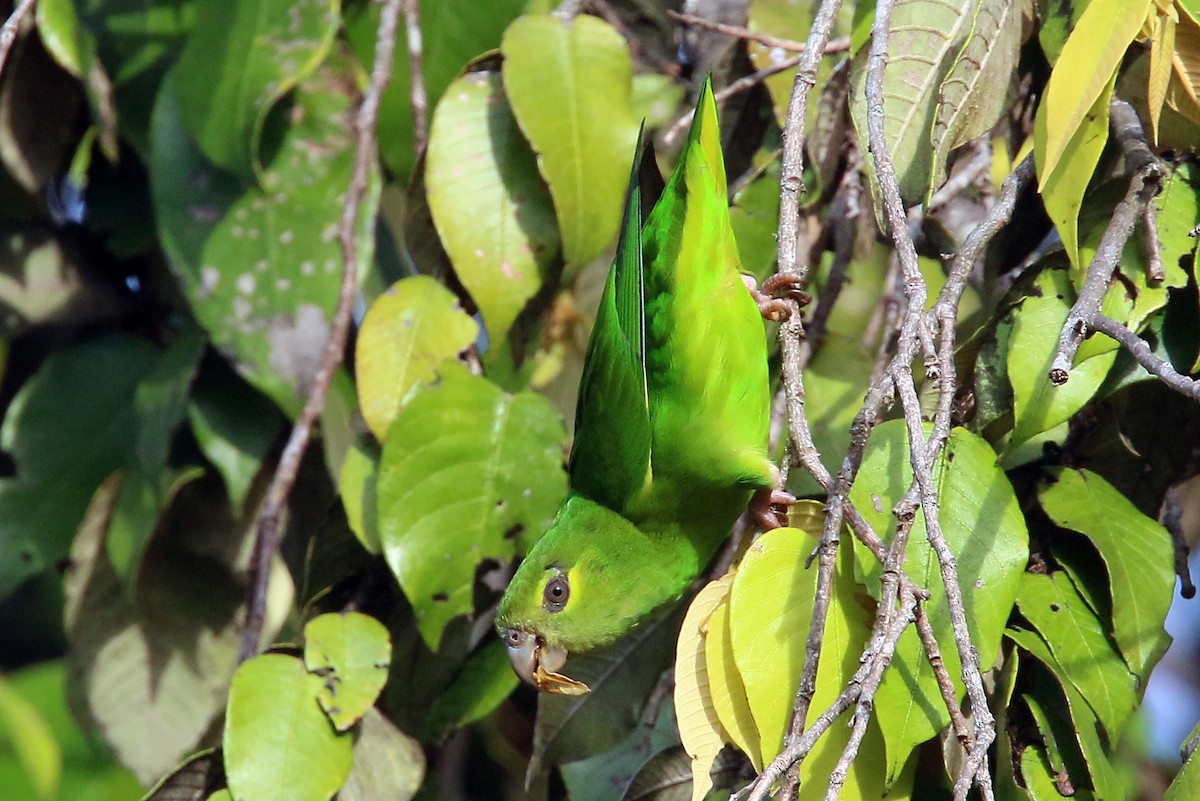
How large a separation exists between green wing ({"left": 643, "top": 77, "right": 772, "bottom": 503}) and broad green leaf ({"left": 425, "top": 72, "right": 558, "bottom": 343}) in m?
0.26

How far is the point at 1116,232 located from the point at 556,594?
3.65ft

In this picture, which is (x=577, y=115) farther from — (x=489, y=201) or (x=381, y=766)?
(x=381, y=766)

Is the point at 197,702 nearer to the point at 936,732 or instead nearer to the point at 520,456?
the point at 520,456

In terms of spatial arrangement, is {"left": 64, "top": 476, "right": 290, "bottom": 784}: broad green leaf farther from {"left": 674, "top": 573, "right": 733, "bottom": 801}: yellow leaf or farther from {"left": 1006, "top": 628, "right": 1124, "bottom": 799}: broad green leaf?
{"left": 1006, "top": 628, "right": 1124, "bottom": 799}: broad green leaf

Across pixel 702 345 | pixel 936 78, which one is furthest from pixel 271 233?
pixel 936 78

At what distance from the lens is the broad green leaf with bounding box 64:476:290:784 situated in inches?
112

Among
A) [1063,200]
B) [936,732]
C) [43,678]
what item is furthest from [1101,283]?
[43,678]

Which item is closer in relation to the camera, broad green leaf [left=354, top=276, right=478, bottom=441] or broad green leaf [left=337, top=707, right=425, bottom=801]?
broad green leaf [left=337, top=707, right=425, bottom=801]

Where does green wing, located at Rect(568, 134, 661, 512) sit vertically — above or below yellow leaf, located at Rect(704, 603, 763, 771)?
below

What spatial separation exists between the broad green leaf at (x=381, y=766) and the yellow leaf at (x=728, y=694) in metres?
0.73

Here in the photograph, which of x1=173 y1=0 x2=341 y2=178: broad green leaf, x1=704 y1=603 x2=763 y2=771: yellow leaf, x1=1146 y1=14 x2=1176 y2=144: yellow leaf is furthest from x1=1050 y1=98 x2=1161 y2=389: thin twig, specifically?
x1=173 y1=0 x2=341 y2=178: broad green leaf

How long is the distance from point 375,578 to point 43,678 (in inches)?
105

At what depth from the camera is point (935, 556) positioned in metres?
1.49

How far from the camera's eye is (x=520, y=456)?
2.16 meters
